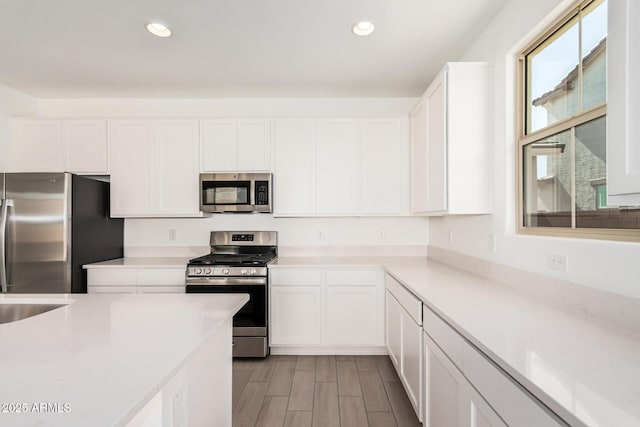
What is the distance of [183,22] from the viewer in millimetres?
2178

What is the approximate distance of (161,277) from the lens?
3000 millimetres

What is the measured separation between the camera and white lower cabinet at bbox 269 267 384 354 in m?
2.98

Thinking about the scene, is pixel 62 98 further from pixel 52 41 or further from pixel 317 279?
pixel 317 279

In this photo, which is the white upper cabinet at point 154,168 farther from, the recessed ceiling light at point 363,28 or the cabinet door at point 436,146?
the cabinet door at point 436,146

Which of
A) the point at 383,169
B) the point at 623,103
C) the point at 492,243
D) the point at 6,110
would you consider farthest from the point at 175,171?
the point at 623,103

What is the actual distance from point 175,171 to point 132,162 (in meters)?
0.45

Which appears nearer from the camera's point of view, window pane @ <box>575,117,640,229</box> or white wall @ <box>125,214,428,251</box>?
window pane @ <box>575,117,640,229</box>

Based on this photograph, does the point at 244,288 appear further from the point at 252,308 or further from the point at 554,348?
the point at 554,348

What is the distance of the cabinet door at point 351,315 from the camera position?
117 inches

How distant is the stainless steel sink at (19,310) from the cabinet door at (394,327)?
209cm

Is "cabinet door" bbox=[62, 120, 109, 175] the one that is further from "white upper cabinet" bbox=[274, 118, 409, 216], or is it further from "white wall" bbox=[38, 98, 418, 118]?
"white upper cabinet" bbox=[274, 118, 409, 216]

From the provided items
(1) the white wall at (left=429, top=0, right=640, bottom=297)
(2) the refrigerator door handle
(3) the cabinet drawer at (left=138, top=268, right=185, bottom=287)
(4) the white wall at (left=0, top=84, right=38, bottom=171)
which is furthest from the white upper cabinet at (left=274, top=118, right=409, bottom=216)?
(4) the white wall at (left=0, top=84, right=38, bottom=171)

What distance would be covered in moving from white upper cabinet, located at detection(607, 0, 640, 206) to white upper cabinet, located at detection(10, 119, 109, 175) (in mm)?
3812

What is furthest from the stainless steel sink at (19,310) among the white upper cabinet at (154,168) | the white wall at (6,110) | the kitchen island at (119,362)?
the white wall at (6,110)
